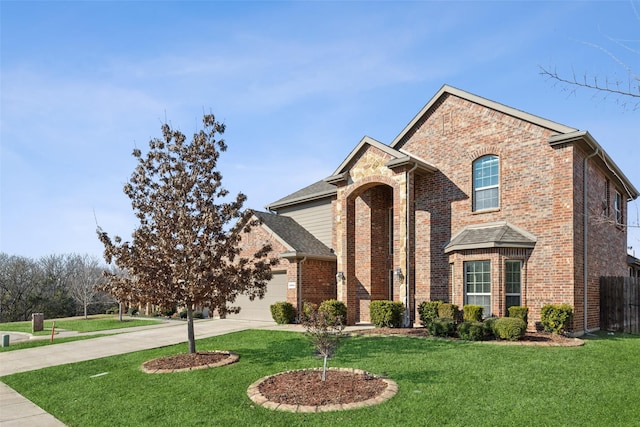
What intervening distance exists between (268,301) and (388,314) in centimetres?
668

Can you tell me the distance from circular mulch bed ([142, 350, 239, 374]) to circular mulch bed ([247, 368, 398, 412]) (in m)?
2.31

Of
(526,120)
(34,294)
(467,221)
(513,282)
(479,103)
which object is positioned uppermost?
(479,103)

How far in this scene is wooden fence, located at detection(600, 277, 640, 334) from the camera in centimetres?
1540

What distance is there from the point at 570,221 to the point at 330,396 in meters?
10.6

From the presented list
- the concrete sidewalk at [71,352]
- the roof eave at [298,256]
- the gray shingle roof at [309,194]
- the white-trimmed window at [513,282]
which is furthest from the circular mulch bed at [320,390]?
the gray shingle roof at [309,194]

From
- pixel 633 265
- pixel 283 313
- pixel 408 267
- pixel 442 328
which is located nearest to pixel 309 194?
pixel 283 313

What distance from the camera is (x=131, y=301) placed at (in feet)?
36.1

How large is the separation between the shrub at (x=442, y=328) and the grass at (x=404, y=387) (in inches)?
45.6

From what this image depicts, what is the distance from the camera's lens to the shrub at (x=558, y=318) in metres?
13.2

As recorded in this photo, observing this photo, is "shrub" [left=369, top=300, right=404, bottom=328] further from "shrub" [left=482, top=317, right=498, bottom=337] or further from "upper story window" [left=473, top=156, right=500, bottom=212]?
"upper story window" [left=473, top=156, right=500, bottom=212]

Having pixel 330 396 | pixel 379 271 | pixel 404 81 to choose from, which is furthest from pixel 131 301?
pixel 379 271

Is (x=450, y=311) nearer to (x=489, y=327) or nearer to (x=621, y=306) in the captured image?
(x=489, y=327)

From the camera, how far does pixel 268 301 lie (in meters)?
20.4

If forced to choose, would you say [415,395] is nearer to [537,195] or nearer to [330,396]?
[330,396]
